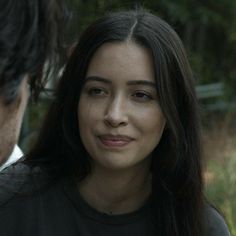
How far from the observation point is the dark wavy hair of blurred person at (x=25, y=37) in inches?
70.9

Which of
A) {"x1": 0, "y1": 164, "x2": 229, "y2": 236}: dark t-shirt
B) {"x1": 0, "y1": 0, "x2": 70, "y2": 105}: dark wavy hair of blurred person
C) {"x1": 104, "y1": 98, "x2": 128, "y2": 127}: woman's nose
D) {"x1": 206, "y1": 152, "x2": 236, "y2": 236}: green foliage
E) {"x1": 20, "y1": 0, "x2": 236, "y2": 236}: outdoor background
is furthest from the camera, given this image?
{"x1": 206, "y1": 152, "x2": 236, "y2": 236}: green foliage

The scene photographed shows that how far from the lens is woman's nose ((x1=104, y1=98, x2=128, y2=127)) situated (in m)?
2.56

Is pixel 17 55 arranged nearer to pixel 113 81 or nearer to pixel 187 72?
pixel 113 81

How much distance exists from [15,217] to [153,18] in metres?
0.82

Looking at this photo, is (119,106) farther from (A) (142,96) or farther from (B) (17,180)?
(B) (17,180)

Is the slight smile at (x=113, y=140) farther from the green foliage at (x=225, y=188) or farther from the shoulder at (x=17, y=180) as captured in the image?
the green foliage at (x=225, y=188)

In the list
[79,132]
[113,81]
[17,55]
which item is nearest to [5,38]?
[17,55]

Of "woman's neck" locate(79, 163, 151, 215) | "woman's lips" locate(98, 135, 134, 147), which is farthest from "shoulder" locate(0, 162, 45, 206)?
"woman's lips" locate(98, 135, 134, 147)

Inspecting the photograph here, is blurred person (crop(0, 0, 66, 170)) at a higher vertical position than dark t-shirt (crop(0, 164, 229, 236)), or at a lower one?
higher

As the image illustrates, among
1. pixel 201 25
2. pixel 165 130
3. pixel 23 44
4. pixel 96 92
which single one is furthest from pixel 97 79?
pixel 201 25

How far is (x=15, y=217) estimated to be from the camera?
106 inches

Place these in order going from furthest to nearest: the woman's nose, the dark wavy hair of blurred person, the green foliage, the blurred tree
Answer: the green foliage, the blurred tree, the woman's nose, the dark wavy hair of blurred person

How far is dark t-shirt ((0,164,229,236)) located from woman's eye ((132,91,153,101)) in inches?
16.3

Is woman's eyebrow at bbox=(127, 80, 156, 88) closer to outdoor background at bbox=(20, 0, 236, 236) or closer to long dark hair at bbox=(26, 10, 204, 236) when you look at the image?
long dark hair at bbox=(26, 10, 204, 236)
